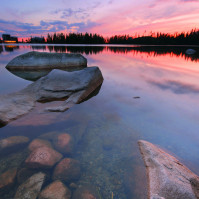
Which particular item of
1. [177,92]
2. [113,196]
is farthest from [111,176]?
[177,92]

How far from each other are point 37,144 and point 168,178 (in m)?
2.47

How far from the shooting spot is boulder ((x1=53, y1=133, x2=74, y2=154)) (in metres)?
2.65

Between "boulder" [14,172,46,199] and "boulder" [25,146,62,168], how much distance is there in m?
0.19

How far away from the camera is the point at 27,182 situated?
1.97 m

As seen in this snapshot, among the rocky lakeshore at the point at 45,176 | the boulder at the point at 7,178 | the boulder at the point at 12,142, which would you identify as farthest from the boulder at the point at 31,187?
the boulder at the point at 12,142

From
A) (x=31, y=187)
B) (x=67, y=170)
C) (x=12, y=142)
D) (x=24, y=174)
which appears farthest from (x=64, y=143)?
(x=12, y=142)

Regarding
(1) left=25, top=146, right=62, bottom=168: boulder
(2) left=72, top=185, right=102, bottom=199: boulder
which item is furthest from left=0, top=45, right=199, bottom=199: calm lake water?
(1) left=25, top=146, right=62, bottom=168: boulder

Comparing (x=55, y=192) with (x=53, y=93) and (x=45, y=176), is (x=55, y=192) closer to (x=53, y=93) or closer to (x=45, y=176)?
(x=45, y=176)

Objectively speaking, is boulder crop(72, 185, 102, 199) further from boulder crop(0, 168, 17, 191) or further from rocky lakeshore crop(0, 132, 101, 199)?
boulder crop(0, 168, 17, 191)

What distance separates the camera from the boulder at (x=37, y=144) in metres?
2.63

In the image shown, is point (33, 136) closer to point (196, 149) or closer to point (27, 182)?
point (27, 182)

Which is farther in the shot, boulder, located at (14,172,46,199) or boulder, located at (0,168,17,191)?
boulder, located at (0,168,17,191)

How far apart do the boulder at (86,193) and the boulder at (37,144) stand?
3.74 feet

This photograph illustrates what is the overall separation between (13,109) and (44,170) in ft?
8.41
